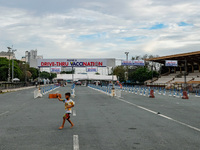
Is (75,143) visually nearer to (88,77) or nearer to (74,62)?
(74,62)

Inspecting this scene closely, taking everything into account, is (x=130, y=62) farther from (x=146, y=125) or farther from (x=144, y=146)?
(x=144, y=146)


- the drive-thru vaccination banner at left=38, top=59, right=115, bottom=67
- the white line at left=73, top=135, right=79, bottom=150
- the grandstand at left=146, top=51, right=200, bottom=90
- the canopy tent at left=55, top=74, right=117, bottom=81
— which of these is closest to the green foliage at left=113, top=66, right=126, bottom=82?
the canopy tent at left=55, top=74, right=117, bottom=81

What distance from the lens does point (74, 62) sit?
3938 centimetres

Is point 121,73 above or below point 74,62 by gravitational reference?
below

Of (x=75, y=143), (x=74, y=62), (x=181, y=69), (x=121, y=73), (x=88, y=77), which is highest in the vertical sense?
(x=181, y=69)

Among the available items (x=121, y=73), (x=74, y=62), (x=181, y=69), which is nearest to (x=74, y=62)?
(x=74, y=62)

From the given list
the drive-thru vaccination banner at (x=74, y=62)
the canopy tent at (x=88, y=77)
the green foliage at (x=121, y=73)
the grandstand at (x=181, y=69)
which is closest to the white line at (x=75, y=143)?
the drive-thru vaccination banner at (x=74, y=62)

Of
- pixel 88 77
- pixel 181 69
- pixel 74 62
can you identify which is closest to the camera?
pixel 74 62

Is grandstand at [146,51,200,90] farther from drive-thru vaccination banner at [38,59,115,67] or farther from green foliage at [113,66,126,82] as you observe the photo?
drive-thru vaccination banner at [38,59,115,67]

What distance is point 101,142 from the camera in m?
7.73

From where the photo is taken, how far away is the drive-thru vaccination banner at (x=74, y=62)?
127ft

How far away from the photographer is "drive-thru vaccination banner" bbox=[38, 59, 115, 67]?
38.7m

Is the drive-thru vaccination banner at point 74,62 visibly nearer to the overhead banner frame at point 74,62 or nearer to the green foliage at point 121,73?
the overhead banner frame at point 74,62

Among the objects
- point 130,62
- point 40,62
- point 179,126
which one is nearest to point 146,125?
point 179,126
